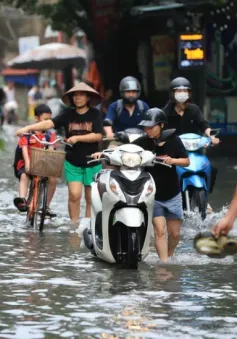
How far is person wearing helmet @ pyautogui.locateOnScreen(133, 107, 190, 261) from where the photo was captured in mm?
11609

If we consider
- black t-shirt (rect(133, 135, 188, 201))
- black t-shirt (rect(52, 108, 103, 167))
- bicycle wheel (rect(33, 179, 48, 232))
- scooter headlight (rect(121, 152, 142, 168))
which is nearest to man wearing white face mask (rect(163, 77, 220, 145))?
black t-shirt (rect(52, 108, 103, 167))

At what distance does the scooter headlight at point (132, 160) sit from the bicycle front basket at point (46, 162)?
265 centimetres

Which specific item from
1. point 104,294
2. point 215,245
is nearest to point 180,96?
point 104,294

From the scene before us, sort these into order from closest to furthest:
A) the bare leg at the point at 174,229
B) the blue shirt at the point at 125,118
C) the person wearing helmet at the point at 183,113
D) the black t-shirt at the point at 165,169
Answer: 1. the black t-shirt at the point at 165,169
2. the bare leg at the point at 174,229
3. the person wearing helmet at the point at 183,113
4. the blue shirt at the point at 125,118

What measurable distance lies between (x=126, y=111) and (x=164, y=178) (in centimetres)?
350

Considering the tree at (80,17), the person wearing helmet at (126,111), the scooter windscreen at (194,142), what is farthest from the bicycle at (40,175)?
the tree at (80,17)

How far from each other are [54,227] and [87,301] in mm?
5152

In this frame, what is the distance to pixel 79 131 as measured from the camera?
46.8ft

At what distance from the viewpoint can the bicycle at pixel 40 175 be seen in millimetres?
13977

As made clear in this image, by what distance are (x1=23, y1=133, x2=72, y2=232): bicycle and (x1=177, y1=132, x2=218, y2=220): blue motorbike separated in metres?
1.55

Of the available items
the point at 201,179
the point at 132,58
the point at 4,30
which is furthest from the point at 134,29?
the point at 4,30

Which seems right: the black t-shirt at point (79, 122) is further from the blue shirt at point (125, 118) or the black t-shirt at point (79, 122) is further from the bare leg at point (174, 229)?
the bare leg at point (174, 229)

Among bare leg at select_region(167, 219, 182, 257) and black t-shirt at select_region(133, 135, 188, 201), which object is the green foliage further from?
bare leg at select_region(167, 219, 182, 257)

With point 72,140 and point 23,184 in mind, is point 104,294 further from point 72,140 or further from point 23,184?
point 23,184
